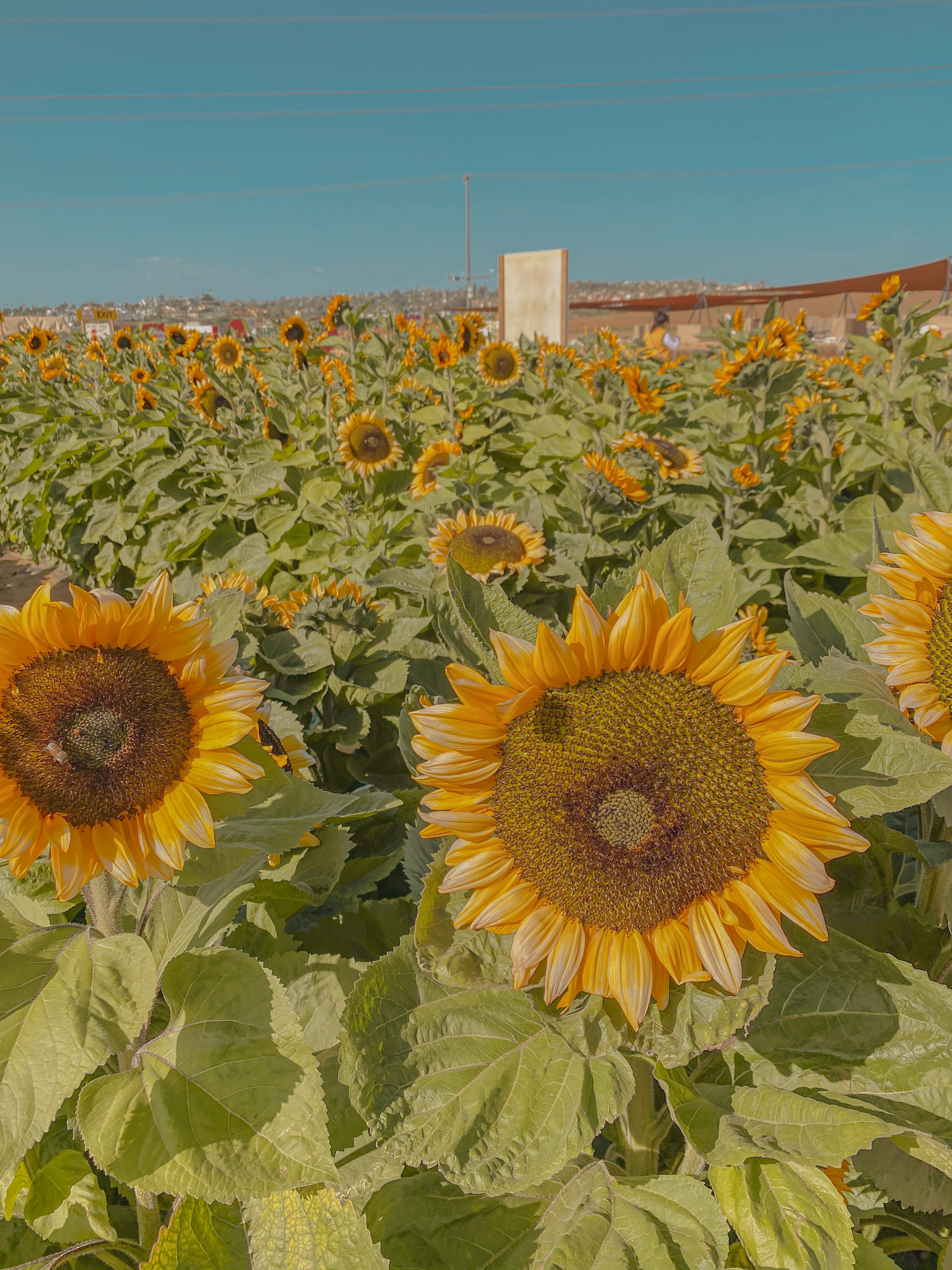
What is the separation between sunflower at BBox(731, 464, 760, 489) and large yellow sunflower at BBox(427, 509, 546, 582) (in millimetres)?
1486

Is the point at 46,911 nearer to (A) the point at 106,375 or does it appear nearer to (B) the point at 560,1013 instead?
(B) the point at 560,1013

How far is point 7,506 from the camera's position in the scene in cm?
1027

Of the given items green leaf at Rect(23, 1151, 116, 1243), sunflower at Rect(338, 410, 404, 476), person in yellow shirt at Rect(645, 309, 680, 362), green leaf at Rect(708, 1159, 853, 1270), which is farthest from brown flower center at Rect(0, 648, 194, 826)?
person in yellow shirt at Rect(645, 309, 680, 362)

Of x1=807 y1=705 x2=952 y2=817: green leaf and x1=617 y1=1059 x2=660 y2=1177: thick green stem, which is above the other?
x1=807 y1=705 x2=952 y2=817: green leaf

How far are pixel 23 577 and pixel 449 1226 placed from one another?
10.3m

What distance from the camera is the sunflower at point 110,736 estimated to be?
1.14 meters

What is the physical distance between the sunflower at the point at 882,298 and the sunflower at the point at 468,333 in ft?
10.9

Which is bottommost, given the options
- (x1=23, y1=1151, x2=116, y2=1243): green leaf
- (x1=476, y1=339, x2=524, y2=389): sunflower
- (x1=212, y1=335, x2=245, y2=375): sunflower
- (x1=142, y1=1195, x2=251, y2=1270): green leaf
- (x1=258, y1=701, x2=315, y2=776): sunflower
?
(x1=23, y1=1151, x2=116, y2=1243): green leaf

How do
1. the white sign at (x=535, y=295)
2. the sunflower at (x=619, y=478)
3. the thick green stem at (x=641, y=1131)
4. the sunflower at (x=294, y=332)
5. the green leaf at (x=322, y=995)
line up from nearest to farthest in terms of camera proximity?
the thick green stem at (x=641, y=1131), the green leaf at (x=322, y=995), the sunflower at (x=619, y=478), the sunflower at (x=294, y=332), the white sign at (x=535, y=295)

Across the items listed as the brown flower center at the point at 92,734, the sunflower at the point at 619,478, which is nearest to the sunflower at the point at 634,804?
the brown flower center at the point at 92,734

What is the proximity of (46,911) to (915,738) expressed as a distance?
1470 mm

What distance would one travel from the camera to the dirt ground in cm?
910

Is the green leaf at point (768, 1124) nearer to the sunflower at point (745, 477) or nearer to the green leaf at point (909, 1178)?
the green leaf at point (909, 1178)

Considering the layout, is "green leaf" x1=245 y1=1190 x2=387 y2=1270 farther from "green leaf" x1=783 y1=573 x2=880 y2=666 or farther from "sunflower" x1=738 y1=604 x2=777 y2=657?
"sunflower" x1=738 y1=604 x2=777 y2=657
